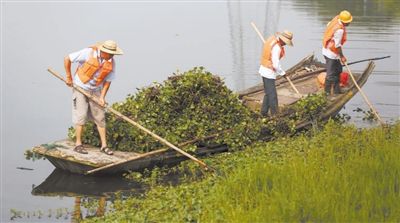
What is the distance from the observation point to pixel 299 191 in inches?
267

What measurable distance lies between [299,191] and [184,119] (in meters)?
3.44

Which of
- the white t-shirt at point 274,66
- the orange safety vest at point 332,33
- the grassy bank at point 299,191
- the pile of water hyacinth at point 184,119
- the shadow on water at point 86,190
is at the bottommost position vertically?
the shadow on water at point 86,190

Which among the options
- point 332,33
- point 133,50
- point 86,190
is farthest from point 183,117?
point 133,50

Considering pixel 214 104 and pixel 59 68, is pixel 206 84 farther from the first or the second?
pixel 59 68

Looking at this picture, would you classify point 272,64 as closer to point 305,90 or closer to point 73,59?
point 305,90

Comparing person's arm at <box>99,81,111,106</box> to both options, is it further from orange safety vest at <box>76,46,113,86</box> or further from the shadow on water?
the shadow on water

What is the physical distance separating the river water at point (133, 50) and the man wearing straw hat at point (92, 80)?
2.47ft

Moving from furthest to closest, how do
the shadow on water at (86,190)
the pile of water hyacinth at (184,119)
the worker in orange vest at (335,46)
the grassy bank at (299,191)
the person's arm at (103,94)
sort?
the worker in orange vest at (335,46) → the pile of water hyacinth at (184,119) → the person's arm at (103,94) → the shadow on water at (86,190) → the grassy bank at (299,191)

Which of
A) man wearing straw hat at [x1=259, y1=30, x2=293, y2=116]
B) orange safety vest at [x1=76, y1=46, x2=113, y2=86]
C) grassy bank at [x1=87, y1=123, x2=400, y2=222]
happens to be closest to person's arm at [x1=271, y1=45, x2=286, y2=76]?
man wearing straw hat at [x1=259, y1=30, x2=293, y2=116]

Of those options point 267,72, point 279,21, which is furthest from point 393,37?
point 267,72

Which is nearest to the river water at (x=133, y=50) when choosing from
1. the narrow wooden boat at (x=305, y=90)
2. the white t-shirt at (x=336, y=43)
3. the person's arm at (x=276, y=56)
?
the narrow wooden boat at (x=305, y=90)

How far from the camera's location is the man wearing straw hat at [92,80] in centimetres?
902

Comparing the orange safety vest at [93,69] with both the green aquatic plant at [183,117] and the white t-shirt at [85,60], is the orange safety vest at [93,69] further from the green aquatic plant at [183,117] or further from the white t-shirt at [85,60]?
the green aquatic plant at [183,117]

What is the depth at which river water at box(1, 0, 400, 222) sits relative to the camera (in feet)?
32.8
